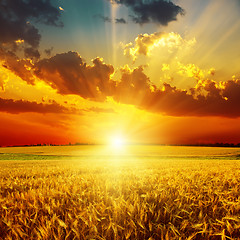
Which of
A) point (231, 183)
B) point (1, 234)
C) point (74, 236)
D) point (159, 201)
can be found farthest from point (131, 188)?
point (231, 183)

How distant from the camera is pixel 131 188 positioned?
3.94 metres

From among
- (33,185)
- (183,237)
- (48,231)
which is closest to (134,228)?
(183,237)

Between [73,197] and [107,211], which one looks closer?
[107,211]

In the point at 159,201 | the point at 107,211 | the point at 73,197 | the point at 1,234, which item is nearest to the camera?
the point at 1,234

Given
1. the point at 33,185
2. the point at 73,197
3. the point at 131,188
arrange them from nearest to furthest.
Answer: the point at 73,197 < the point at 131,188 < the point at 33,185

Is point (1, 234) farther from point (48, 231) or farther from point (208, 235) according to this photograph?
point (208, 235)

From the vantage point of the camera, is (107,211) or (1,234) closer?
(1,234)

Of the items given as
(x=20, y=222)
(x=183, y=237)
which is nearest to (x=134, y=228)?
(x=183, y=237)

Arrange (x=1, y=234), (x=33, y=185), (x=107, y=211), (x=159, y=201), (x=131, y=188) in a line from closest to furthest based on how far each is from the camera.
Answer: (x=1, y=234)
(x=107, y=211)
(x=159, y=201)
(x=131, y=188)
(x=33, y=185)

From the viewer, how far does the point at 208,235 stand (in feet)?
6.77

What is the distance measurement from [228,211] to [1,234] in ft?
8.99

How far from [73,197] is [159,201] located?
1.31m

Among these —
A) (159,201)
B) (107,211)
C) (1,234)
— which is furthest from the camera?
(159,201)

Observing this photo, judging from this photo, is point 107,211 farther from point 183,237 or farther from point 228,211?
point 228,211
